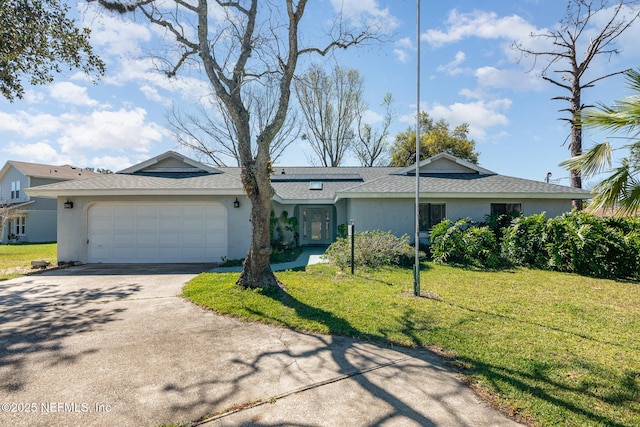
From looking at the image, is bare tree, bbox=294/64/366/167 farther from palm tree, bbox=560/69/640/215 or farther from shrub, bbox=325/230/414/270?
palm tree, bbox=560/69/640/215

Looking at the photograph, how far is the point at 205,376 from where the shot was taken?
3.44m

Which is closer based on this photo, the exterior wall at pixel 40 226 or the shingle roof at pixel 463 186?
the shingle roof at pixel 463 186

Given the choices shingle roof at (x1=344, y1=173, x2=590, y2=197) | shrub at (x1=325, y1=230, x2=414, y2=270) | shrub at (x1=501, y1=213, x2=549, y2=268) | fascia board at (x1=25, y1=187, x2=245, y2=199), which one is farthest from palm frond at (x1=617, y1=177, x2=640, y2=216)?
fascia board at (x1=25, y1=187, x2=245, y2=199)

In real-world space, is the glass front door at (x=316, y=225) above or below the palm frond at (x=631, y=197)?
below

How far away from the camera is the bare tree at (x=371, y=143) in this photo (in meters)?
28.8

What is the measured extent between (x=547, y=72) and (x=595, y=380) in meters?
18.4

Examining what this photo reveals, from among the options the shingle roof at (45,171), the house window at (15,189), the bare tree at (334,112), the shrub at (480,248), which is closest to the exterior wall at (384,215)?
the shrub at (480,248)

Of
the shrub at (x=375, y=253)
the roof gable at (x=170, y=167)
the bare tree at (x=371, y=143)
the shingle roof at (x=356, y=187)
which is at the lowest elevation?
the shrub at (x=375, y=253)

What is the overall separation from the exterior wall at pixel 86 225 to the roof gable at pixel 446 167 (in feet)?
26.9

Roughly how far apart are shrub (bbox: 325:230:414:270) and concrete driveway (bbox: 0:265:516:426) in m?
5.64

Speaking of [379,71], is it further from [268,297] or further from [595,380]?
[595,380]

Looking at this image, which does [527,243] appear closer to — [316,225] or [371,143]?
[316,225]

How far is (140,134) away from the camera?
17.4m

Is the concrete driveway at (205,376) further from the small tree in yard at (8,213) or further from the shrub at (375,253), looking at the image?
the small tree in yard at (8,213)
